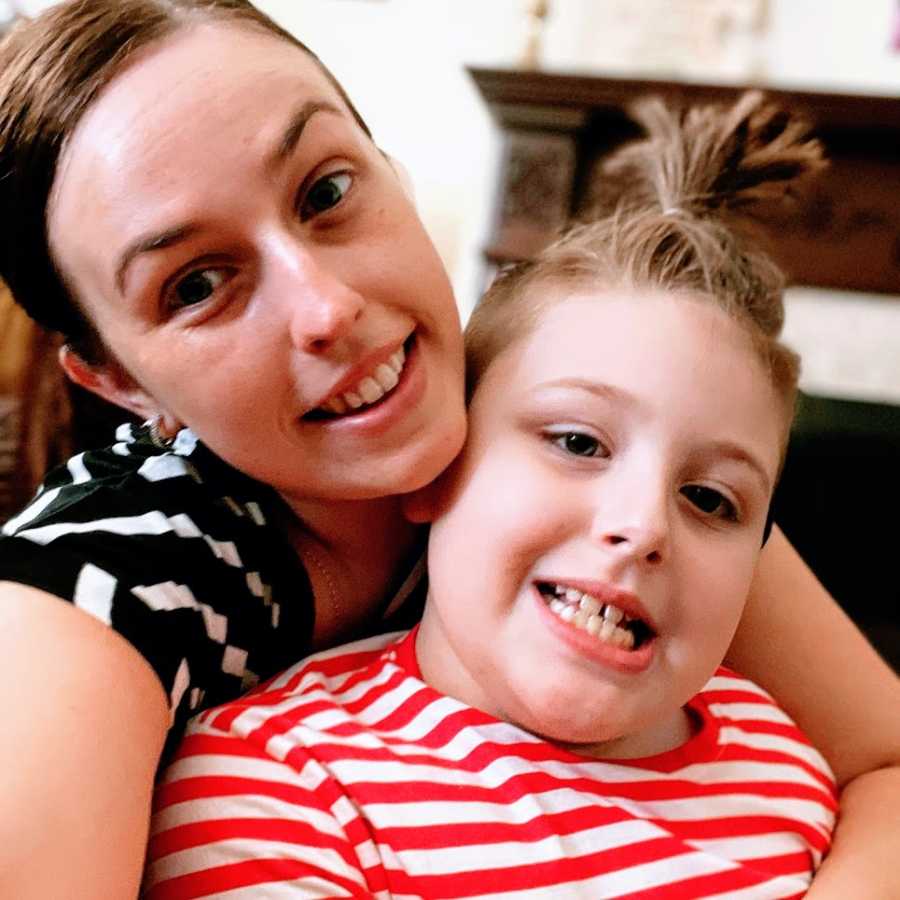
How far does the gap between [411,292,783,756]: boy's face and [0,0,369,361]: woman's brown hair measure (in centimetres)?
34

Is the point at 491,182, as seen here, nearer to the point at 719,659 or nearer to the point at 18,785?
the point at 719,659

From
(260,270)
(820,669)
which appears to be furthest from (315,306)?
(820,669)

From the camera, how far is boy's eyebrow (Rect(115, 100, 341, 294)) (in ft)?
2.15

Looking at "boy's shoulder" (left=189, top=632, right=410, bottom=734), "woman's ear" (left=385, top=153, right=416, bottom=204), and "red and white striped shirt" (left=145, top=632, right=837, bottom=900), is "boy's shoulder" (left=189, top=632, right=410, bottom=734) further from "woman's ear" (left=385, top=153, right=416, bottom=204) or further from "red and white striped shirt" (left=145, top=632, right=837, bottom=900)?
"woman's ear" (left=385, top=153, right=416, bottom=204)

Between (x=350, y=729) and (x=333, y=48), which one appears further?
(x=333, y=48)

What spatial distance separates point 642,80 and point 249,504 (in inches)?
83.2

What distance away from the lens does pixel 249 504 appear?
2.51 feet

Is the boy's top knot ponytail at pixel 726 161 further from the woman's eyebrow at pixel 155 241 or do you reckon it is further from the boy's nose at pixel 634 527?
the woman's eyebrow at pixel 155 241

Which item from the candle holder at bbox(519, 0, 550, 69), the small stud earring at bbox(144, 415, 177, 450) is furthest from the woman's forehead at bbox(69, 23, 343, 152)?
the candle holder at bbox(519, 0, 550, 69)

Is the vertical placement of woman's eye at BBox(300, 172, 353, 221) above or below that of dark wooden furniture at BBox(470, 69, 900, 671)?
above

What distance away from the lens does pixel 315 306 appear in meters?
0.67

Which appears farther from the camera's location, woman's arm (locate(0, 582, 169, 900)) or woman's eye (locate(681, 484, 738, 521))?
woman's eye (locate(681, 484, 738, 521))

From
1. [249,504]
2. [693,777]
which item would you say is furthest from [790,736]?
[249,504]

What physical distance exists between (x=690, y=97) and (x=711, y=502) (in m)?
2.02
